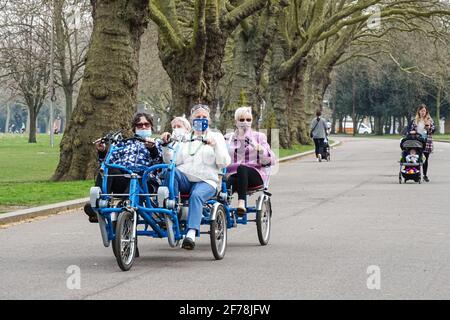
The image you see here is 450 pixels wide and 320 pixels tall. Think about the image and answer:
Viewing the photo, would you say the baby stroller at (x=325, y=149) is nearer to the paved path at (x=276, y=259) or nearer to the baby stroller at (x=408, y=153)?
the baby stroller at (x=408, y=153)

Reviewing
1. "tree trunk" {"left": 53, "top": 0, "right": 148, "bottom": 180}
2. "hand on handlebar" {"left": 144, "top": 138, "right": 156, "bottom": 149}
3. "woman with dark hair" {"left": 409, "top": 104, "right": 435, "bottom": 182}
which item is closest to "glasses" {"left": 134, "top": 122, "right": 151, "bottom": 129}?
"hand on handlebar" {"left": 144, "top": 138, "right": 156, "bottom": 149}

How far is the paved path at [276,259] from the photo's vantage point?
8.73 metres

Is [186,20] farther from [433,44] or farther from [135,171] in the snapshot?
[135,171]

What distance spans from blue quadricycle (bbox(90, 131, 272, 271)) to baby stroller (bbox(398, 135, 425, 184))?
1284cm

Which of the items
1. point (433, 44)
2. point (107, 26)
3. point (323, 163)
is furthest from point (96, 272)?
point (433, 44)

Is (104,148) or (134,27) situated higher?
(134,27)

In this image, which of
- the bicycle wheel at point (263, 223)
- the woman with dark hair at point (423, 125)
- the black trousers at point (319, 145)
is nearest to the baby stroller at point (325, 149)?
the black trousers at point (319, 145)

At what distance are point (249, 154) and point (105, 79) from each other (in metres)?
11.2

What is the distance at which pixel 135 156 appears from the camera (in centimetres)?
1078

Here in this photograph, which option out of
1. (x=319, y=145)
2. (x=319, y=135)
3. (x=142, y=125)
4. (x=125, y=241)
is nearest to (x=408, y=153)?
(x=319, y=135)

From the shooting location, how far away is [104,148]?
11.1m

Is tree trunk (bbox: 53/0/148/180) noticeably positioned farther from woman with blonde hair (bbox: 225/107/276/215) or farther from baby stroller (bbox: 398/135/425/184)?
woman with blonde hair (bbox: 225/107/276/215)
